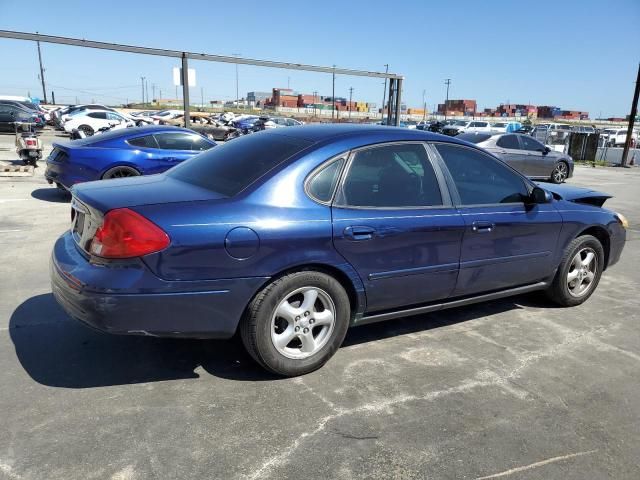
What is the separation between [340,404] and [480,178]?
212cm

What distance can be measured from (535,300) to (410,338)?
66.2 inches

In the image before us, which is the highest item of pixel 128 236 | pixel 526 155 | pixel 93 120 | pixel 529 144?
pixel 128 236

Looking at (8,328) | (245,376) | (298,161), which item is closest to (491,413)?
(245,376)

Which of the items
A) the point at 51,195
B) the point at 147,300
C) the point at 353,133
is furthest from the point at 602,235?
the point at 51,195

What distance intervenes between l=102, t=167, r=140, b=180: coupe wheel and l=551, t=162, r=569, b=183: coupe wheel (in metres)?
12.0

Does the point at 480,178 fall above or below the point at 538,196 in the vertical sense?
above

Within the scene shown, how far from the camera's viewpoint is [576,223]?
450cm

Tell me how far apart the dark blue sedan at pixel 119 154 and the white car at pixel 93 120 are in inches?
703

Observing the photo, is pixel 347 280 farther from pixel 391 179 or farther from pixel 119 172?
pixel 119 172

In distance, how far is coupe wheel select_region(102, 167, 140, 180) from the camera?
7969 millimetres

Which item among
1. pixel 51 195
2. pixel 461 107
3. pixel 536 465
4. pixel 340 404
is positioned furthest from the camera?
pixel 461 107

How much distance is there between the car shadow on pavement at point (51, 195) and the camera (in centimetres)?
878

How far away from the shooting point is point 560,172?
1530 centimetres

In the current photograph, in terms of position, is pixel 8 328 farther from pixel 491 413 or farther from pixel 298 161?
pixel 491 413
